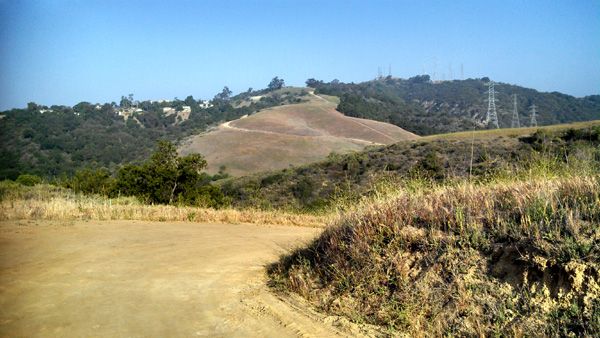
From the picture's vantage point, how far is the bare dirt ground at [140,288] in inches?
175

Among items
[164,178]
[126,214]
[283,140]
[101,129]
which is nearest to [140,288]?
[126,214]

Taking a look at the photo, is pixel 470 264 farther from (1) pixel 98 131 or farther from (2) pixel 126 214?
(1) pixel 98 131

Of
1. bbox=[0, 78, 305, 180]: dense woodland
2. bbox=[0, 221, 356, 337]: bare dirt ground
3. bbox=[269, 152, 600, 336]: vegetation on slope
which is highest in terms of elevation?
bbox=[0, 78, 305, 180]: dense woodland

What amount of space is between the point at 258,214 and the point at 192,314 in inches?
323

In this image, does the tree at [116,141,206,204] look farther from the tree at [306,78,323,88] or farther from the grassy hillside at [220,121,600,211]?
the tree at [306,78,323,88]

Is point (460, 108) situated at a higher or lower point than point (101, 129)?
higher

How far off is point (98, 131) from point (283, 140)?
51182 mm

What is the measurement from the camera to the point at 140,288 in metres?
5.55

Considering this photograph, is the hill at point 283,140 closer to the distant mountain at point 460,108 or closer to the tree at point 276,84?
the distant mountain at point 460,108

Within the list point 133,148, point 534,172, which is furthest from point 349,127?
point 534,172

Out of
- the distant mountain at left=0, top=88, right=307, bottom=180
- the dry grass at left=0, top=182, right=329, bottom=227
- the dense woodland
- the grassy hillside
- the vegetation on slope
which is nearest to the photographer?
the vegetation on slope

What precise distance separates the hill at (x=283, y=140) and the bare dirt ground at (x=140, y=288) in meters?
55.5

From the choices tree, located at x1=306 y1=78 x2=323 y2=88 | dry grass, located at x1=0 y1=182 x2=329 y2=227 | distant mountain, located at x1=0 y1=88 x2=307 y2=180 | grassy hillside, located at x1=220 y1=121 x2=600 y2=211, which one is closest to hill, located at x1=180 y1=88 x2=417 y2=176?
distant mountain, located at x1=0 y1=88 x2=307 y2=180

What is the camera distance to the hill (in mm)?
67812
